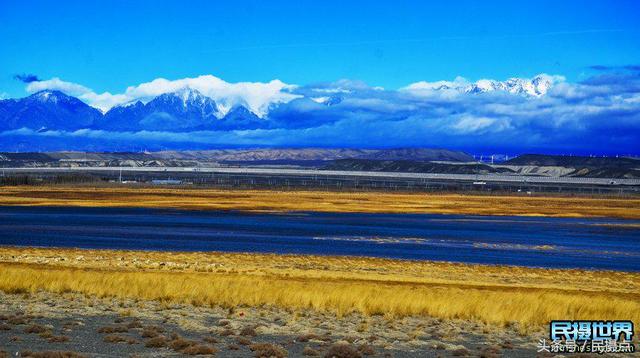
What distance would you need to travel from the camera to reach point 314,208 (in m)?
97.8

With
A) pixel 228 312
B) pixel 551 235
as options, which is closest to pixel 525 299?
pixel 228 312

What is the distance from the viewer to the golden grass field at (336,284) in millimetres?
23969

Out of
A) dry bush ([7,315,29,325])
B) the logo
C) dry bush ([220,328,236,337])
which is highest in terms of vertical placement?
the logo

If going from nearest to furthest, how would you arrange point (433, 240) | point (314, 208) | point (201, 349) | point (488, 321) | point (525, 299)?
1. point (201, 349)
2. point (488, 321)
3. point (525, 299)
4. point (433, 240)
5. point (314, 208)

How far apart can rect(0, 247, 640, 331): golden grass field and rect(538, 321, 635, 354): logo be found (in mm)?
2291

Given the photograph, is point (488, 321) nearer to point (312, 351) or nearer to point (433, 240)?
point (312, 351)

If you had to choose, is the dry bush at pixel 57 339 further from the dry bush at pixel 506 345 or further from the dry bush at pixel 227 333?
the dry bush at pixel 506 345

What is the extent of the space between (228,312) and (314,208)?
75.1 m

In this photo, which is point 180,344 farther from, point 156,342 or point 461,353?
point 461,353

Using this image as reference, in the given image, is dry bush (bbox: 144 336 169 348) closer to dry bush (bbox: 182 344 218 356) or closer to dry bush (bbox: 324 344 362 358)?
dry bush (bbox: 182 344 218 356)

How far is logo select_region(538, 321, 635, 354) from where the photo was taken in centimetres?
1850

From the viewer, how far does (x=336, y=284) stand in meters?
30.2

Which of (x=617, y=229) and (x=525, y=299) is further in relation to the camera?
(x=617, y=229)

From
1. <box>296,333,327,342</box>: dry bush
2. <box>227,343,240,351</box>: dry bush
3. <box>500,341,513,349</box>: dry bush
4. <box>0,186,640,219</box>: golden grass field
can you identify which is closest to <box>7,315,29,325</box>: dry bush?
<box>227,343,240,351</box>: dry bush
